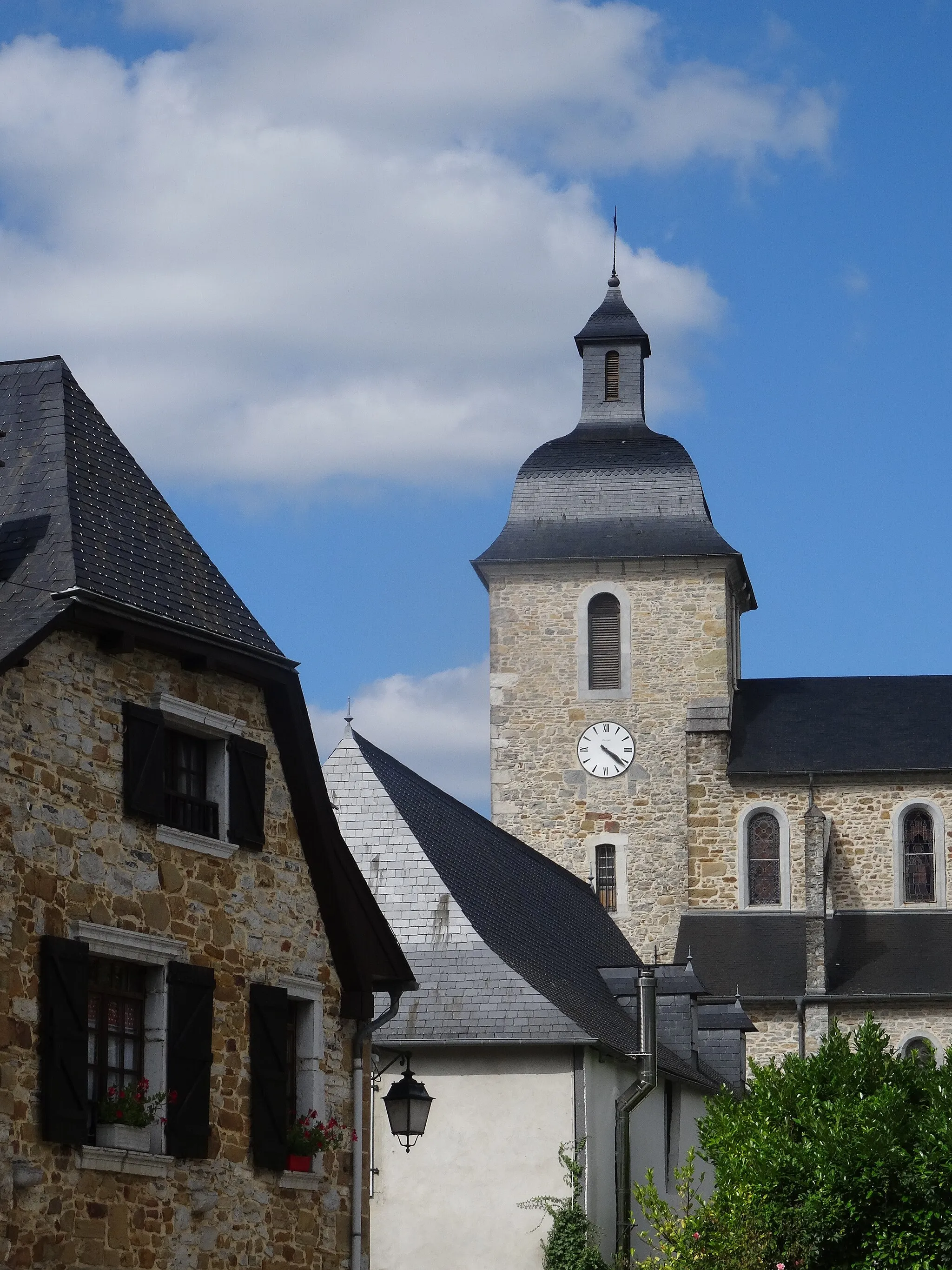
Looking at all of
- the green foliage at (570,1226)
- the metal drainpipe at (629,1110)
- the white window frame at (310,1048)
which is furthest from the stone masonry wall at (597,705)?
the white window frame at (310,1048)

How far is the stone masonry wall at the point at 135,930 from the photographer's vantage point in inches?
502

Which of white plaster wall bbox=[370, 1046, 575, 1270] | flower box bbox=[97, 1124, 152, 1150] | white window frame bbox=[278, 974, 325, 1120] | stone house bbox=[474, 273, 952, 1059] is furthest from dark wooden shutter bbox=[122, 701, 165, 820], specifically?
stone house bbox=[474, 273, 952, 1059]

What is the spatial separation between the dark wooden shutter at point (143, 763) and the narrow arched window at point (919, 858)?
26.4 metres

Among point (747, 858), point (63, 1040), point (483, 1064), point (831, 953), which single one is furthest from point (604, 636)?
point (63, 1040)

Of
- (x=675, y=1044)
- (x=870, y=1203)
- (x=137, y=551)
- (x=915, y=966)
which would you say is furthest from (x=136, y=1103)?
(x=915, y=966)

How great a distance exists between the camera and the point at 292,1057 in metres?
15.7

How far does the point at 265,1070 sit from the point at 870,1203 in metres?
6.16

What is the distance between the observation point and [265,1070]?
591 inches

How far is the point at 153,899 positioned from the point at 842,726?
27.4 metres

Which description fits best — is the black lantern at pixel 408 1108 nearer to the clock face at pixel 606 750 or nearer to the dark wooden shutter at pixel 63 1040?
the dark wooden shutter at pixel 63 1040

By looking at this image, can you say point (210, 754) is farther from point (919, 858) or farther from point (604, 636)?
point (919, 858)

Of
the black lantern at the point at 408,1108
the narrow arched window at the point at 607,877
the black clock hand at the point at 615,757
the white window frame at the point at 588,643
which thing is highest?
the white window frame at the point at 588,643

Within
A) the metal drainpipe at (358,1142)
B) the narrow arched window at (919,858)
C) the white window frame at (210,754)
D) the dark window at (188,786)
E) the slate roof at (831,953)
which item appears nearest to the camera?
the white window frame at (210,754)

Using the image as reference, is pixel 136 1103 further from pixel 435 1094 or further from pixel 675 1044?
pixel 675 1044
